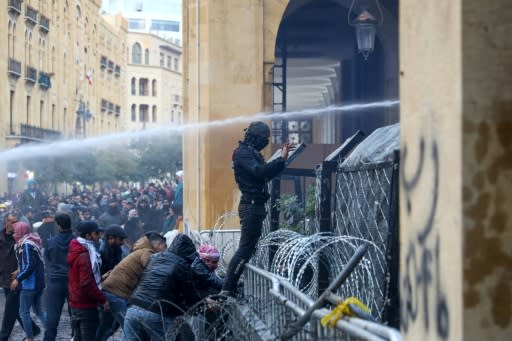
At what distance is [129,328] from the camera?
882cm

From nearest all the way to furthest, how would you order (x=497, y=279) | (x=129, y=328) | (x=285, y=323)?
(x=497, y=279) → (x=285, y=323) → (x=129, y=328)

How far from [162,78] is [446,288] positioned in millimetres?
111422

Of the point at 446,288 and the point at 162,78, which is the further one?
the point at 162,78

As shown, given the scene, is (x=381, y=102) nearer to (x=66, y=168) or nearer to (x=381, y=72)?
(x=381, y=72)

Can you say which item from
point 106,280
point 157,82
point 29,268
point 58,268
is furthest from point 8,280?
point 157,82

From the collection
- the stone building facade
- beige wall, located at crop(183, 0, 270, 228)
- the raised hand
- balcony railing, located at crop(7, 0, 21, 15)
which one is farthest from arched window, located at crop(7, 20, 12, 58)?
the stone building facade

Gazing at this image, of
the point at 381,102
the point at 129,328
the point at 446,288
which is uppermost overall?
the point at 381,102

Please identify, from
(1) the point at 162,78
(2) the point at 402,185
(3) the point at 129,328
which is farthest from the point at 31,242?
(1) the point at 162,78

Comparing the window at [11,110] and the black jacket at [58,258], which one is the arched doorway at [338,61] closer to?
the black jacket at [58,258]

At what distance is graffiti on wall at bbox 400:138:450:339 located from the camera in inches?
153

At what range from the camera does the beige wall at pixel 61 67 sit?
50906 mm

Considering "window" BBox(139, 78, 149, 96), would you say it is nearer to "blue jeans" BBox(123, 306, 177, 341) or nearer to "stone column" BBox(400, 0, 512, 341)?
"blue jeans" BBox(123, 306, 177, 341)

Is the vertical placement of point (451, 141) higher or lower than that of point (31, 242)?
higher

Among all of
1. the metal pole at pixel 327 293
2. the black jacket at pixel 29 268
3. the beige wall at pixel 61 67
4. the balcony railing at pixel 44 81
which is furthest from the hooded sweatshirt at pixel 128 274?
the balcony railing at pixel 44 81
